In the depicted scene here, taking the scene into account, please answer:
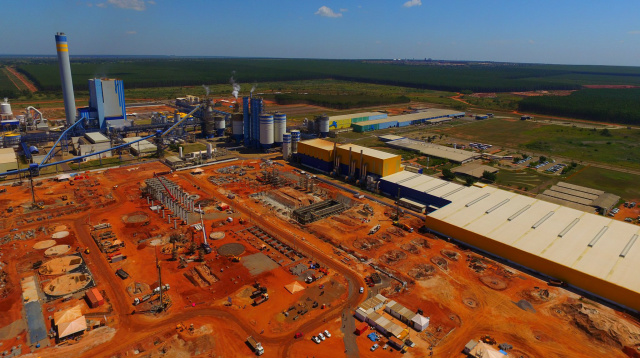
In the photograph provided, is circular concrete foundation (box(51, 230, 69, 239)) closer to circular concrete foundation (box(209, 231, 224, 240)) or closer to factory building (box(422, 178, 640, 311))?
circular concrete foundation (box(209, 231, 224, 240))

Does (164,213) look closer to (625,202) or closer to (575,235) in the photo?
(575,235)

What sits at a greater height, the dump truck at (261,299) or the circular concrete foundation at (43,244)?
the circular concrete foundation at (43,244)

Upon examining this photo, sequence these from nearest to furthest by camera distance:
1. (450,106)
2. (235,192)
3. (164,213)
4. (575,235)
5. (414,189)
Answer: (575,235), (164,213), (414,189), (235,192), (450,106)

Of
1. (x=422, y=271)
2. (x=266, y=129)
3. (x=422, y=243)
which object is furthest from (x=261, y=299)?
(x=266, y=129)

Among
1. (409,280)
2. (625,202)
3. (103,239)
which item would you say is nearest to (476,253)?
(409,280)

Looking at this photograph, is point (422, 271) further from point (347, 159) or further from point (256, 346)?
point (347, 159)

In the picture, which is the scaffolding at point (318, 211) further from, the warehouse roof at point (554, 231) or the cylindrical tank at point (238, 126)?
the cylindrical tank at point (238, 126)

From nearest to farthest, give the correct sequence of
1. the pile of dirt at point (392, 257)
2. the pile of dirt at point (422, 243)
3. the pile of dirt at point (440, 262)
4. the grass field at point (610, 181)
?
the pile of dirt at point (440, 262), the pile of dirt at point (392, 257), the pile of dirt at point (422, 243), the grass field at point (610, 181)

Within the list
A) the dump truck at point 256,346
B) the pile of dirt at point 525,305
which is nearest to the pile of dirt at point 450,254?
the pile of dirt at point 525,305
